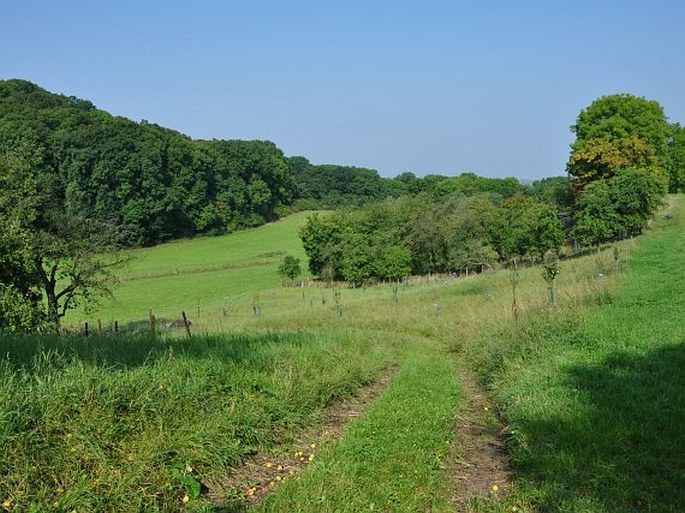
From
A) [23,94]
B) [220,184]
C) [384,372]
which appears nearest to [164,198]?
[220,184]

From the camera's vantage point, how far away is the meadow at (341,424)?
4.91 metres

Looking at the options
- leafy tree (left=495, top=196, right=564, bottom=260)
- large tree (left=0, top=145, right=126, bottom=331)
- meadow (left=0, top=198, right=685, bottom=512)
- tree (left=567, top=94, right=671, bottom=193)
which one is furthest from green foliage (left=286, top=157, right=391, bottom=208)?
meadow (left=0, top=198, right=685, bottom=512)

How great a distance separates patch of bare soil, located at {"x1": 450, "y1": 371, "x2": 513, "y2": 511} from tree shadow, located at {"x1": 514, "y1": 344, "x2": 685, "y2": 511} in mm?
329

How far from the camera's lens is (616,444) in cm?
581

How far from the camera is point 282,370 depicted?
8.36m

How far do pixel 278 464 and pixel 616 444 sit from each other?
362 cm

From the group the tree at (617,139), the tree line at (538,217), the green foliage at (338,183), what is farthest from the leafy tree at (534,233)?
the green foliage at (338,183)

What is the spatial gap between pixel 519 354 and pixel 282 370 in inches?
191

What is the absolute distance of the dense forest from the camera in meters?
22.0

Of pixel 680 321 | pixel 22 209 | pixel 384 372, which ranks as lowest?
pixel 384 372

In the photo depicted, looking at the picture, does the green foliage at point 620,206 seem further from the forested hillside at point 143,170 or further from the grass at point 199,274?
the forested hillside at point 143,170

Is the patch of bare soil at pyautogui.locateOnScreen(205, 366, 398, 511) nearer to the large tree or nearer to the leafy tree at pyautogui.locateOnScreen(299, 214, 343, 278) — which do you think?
the large tree

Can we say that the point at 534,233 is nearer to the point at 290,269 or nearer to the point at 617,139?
the point at 617,139

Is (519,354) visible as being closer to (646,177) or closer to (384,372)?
(384,372)
